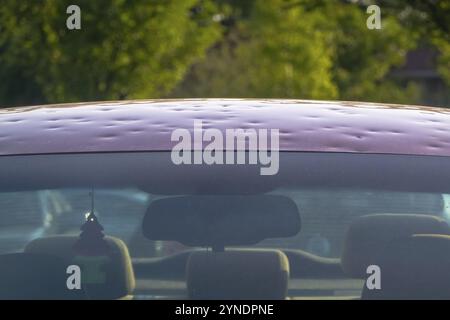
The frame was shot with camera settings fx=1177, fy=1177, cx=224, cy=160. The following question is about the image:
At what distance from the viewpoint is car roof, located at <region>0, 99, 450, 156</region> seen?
2805mm

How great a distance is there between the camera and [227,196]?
2682mm

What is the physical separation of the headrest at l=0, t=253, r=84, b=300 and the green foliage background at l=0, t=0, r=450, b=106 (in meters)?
13.7

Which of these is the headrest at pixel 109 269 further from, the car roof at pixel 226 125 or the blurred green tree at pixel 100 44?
the blurred green tree at pixel 100 44

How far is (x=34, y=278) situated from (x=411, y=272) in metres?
0.89

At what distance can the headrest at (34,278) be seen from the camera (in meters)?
2.75

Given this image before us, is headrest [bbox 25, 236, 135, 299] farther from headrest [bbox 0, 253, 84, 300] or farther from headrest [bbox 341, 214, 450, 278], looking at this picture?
headrest [bbox 341, 214, 450, 278]

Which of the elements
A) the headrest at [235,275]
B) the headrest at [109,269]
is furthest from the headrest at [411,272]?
the headrest at [109,269]

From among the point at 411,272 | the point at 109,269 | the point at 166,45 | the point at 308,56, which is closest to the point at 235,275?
the point at 109,269

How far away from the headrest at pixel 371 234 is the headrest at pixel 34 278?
652 mm

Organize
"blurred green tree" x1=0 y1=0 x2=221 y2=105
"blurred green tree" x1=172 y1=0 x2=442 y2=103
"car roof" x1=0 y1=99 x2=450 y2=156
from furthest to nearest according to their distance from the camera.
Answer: "blurred green tree" x1=172 y1=0 x2=442 y2=103 → "blurred green tree" x1=0 y1=0 x2=221 y2=105 → "car roof" x1=0 y1=99 x2=450 y2=156

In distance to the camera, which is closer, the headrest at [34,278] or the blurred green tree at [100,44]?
the headrest at [34,278]

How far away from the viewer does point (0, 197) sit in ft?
9.22

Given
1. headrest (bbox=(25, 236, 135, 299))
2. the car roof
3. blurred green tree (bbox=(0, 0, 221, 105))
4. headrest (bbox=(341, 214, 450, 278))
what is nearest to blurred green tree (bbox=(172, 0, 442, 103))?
blurred green tree (bbox=(0, 0, 221, 105))

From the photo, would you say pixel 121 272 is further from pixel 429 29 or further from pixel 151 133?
pixel 429 29
